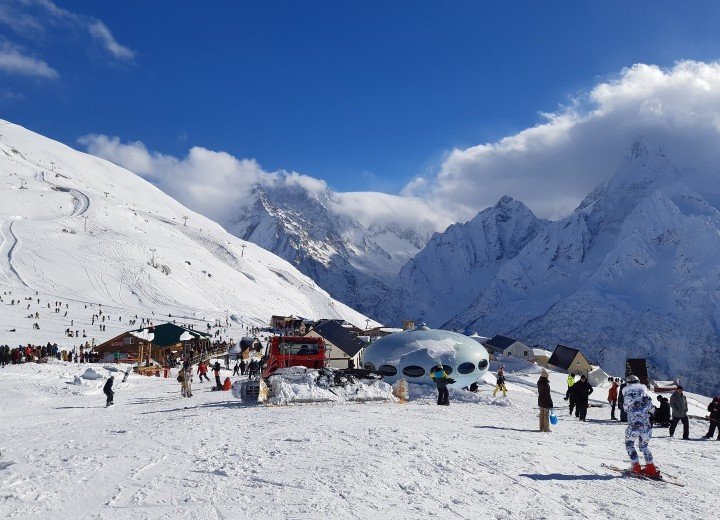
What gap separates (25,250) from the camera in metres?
97.8

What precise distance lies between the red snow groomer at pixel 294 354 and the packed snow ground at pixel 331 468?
19.9 feet

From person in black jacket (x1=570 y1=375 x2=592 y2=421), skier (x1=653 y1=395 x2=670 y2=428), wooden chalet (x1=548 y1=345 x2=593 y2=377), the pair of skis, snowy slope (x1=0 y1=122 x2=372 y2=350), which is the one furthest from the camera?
snowy slope (x1=0 y1=122 x2=372 y2=350)

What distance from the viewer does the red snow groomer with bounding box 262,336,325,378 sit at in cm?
2269

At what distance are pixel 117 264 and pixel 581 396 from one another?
322 ft

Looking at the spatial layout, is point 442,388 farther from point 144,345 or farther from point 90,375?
point 144,345

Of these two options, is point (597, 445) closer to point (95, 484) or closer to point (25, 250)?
point (95, 484)

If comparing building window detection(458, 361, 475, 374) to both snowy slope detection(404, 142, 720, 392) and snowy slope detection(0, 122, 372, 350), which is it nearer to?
snowy slope detection(0, 122, 372, 350)

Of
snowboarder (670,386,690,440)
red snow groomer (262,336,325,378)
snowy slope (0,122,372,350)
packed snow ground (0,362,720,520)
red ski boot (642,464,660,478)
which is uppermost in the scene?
snowy slope (0,122,372,350)

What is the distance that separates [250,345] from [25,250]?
211ft

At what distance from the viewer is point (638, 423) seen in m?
9.79

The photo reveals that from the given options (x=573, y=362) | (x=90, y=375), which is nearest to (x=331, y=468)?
(x=90, y=375)

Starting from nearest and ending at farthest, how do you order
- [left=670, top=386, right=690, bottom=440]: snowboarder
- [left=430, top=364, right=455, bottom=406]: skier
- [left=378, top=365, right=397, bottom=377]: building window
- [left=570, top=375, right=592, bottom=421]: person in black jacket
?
[left=670, top=386, right=690, bottom=440]: snowboarder
[left=570, top=375, right=592, bottom=421]: person in black jacket
[left=430, top=364, right=455, bottom=406]: skier
[left=378, top=365, right=397, bottom=377]: building window

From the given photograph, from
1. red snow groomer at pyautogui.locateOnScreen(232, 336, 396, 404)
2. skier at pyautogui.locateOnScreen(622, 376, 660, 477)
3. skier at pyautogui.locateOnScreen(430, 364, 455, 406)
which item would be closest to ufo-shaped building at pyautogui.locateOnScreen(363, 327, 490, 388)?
skier at pyautogui.locateOnScreen(430, 364, 455, 406)

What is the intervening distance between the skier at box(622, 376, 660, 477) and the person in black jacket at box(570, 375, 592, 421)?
954cm
